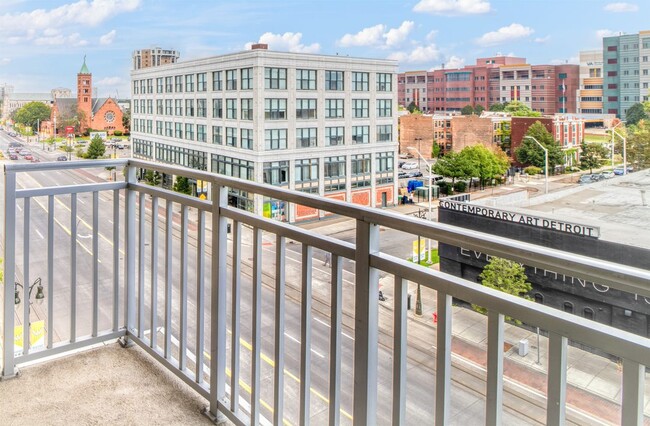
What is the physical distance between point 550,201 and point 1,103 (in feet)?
12.4

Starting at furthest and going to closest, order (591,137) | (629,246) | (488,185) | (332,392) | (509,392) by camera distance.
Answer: (488,185) → (591,137) → (629,246) → (332,392) → (509,392)

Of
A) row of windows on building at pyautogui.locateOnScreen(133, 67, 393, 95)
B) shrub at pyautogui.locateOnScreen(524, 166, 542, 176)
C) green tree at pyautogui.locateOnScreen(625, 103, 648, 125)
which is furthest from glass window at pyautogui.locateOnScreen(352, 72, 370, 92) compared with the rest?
green tree at pyautogui.locateOnScreen(625, 103, 648, 125)

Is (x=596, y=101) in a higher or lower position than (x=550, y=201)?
higher

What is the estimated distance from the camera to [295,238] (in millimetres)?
1014

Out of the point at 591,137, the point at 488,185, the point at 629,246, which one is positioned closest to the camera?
the point at 629,246

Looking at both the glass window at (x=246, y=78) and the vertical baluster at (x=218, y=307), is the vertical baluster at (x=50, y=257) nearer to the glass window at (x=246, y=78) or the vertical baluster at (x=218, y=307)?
the vertical baluster at (x=218, y=307)

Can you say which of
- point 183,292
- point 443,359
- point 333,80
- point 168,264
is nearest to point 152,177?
point 168,264

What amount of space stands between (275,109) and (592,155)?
1.69m

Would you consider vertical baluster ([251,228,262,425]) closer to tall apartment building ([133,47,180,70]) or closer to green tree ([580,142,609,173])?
green tree ([580,142,609,173])

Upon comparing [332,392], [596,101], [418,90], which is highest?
[418,90]

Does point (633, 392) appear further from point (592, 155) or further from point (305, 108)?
point (305, 108)

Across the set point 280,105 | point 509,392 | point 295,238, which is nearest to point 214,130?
point 280,105

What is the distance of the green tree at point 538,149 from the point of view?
123 inches

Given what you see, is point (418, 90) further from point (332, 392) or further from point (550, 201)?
point (332, 392)
